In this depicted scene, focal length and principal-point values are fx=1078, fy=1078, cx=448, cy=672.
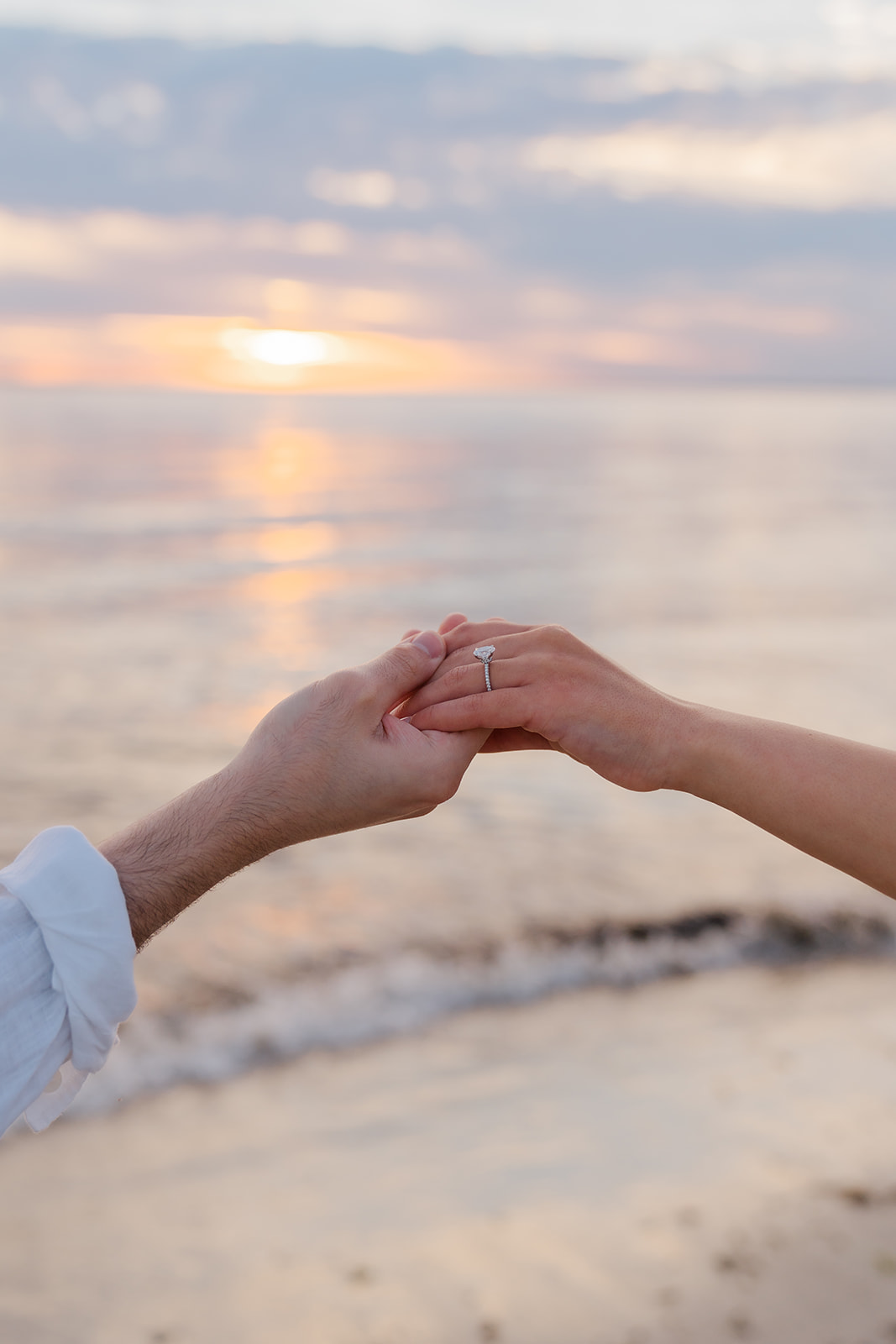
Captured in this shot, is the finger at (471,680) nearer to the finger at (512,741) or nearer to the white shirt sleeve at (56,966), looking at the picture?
the finger at (512,741)

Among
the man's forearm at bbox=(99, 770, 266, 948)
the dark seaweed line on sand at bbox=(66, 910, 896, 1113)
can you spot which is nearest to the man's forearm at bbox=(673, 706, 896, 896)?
the man's forearm at bbox=(99, 770, 266, 948)

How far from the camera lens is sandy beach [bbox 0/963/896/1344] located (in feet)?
8.57

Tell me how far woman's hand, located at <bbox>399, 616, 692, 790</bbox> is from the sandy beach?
1212mm

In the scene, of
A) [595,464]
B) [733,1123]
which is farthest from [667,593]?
[595,464]

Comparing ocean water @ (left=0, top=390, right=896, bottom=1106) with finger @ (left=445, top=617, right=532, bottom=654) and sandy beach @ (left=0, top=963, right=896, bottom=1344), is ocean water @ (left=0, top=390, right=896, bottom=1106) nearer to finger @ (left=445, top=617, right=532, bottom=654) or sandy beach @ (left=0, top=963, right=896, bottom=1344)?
sandy beach @ (left=0, top=963, right=896, bottom=1344)

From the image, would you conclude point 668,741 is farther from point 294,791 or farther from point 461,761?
point 294,791

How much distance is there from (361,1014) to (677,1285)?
5.60 feet

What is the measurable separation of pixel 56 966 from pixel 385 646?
9.89 metres

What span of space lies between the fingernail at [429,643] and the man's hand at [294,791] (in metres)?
0.21

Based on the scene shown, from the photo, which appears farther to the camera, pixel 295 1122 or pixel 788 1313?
pixel 295 1122

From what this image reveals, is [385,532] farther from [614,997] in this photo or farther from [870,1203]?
[870,1203]

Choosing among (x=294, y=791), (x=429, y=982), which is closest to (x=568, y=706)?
(x=294, y=791)

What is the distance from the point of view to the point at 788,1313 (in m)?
2.57

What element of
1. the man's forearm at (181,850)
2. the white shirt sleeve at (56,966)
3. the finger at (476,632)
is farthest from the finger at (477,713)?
the white shirt sleeve at (56,966)
